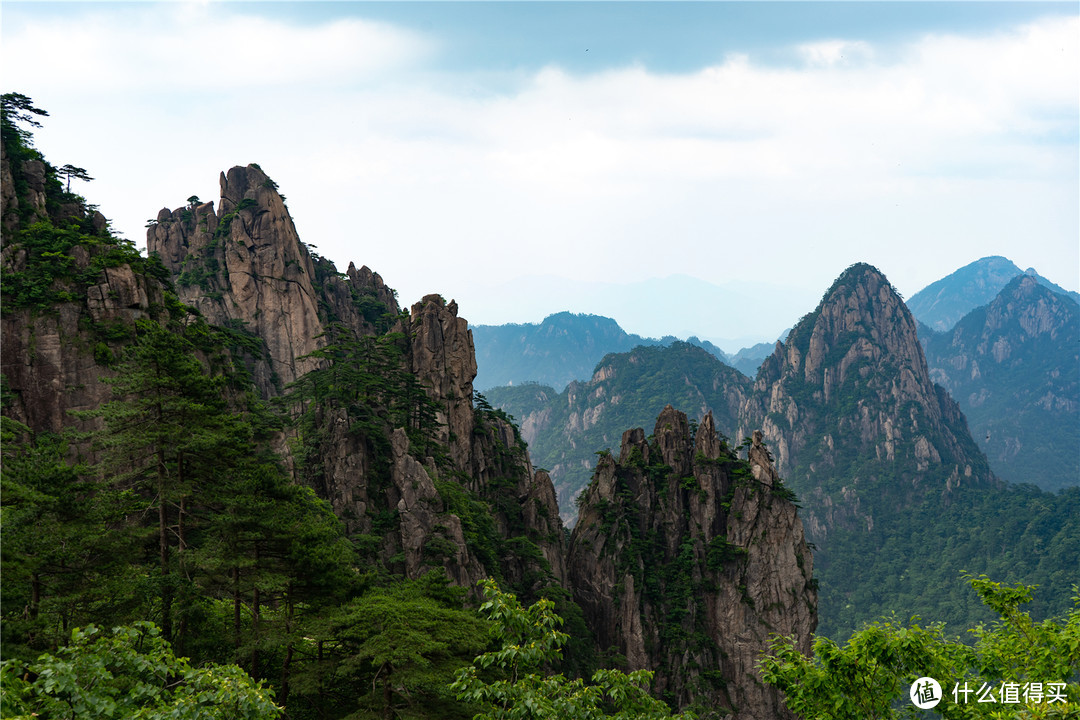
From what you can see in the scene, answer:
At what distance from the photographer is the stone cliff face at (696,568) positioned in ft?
196

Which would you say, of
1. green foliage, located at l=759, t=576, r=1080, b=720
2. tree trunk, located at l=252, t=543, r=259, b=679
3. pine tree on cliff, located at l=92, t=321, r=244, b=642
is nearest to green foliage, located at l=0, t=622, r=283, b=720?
Result: tree trunk, located at l=252, t=543, r=259, b=679

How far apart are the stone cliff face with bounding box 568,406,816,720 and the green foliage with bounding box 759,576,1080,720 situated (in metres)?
47.1

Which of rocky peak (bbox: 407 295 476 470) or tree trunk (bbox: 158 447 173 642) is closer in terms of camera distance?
tree trunk (bbox: 158 447 173 642)

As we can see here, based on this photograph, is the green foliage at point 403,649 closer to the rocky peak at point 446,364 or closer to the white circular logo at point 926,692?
the white circular logo at point 926,692

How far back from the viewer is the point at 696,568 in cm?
6334

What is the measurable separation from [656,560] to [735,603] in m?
7.75

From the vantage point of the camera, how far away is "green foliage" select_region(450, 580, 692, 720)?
40.1 ft

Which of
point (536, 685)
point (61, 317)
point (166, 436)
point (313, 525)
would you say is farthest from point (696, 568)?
point (166, 436)

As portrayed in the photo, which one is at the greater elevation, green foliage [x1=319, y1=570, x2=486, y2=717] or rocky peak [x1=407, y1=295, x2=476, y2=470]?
rocky peak [x1=407, y1=295, x2=476, y2=470]

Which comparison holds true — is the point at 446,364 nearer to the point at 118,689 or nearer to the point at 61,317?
the point at 61,317

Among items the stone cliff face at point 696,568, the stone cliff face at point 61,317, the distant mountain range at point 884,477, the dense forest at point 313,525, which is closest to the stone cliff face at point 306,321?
the dense forest at point 313,525

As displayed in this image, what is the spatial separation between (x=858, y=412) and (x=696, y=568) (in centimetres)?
12999

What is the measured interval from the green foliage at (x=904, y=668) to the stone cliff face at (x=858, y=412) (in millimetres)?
161243

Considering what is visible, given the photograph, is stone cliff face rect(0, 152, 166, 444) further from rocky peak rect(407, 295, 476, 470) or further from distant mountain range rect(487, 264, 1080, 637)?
distant mountain range rect(487, 264, 1080, 637)
